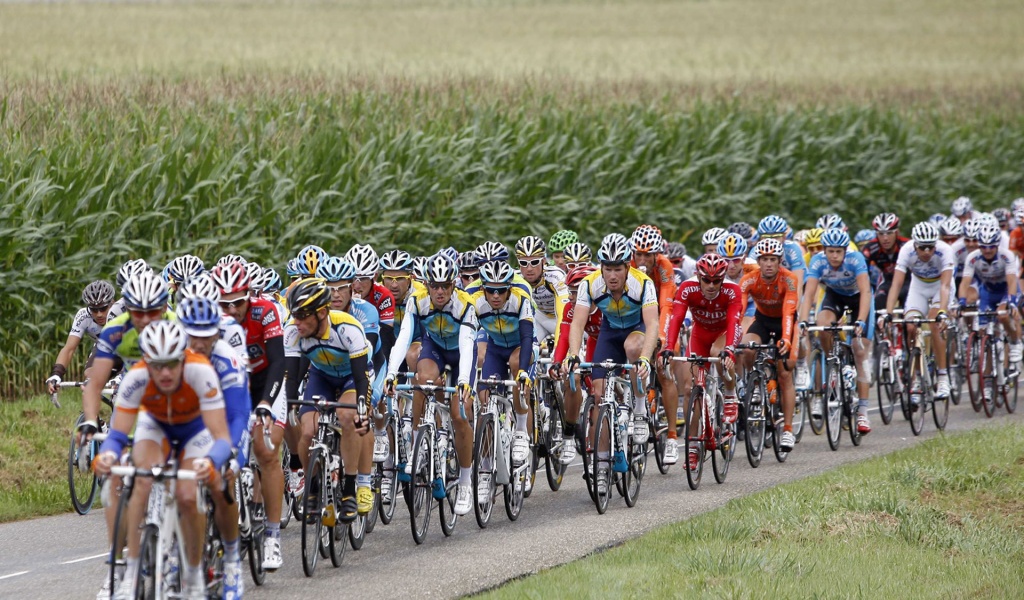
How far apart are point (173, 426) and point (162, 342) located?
0.71 m

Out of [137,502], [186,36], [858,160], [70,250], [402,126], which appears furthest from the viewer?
[186,36]

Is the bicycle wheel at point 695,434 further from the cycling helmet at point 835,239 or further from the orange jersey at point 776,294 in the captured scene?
the cycling helmet at point 835,239

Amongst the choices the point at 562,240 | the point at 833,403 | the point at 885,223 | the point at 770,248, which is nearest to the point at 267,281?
the point at 562,240

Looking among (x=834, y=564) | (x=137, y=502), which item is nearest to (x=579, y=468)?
(x=834, y=564)

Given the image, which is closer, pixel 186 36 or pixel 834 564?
pixel 834 564

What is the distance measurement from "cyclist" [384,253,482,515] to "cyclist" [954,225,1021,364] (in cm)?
855

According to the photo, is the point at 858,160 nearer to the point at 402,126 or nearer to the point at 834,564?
the point at 402,126

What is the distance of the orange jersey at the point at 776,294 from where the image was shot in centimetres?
1348

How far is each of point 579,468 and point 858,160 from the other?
18.1m

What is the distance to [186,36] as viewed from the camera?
3762cm

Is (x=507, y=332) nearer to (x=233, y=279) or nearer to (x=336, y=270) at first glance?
(x=336, y=270)

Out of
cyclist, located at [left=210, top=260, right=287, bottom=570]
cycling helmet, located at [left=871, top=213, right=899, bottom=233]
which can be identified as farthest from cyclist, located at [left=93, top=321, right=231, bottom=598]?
cycling helmet, located at [left=871, top=213, right=899, bottom=233]

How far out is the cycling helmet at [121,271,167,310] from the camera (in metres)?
7.55

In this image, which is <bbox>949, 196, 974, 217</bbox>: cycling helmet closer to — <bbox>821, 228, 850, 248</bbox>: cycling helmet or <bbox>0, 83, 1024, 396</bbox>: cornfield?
<bbox>0, 83, 1024, 396</bbox>: cornfield
